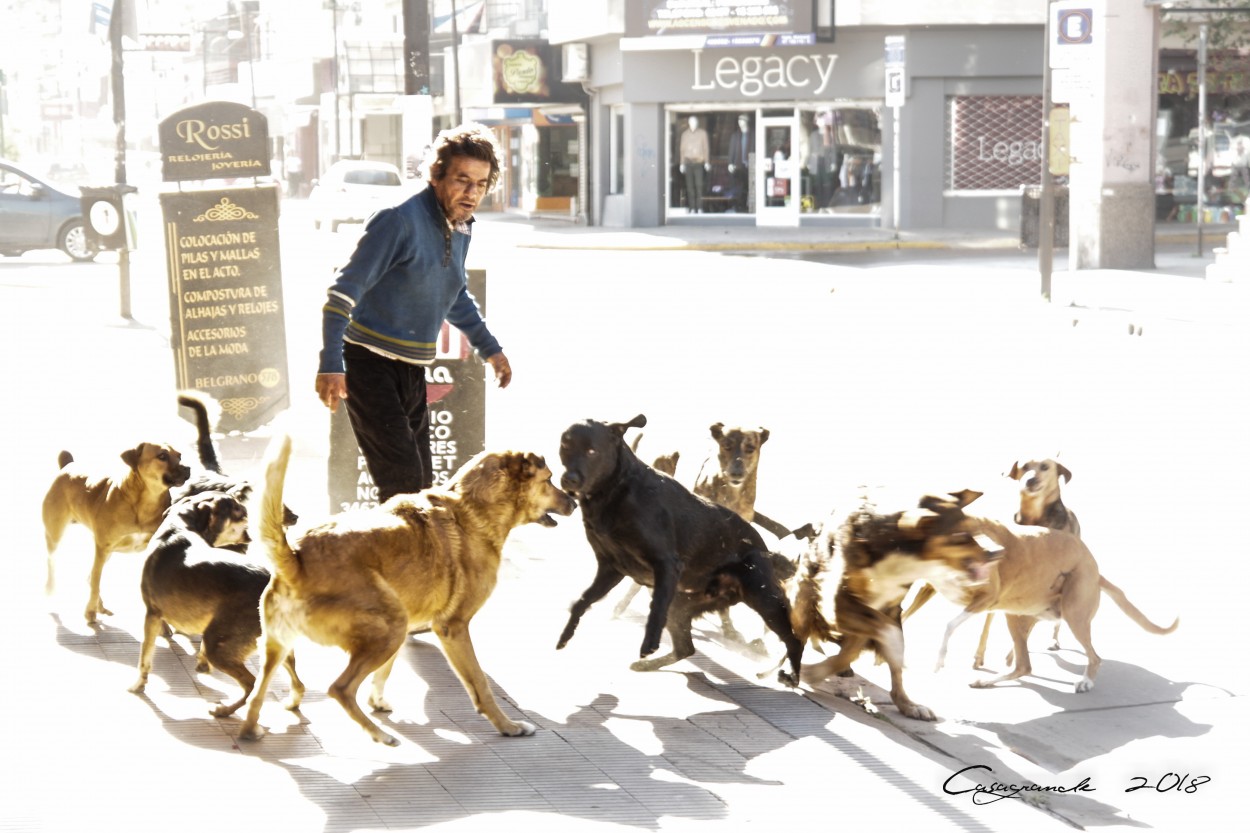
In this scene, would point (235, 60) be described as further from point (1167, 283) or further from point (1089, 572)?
point (1089, 572)

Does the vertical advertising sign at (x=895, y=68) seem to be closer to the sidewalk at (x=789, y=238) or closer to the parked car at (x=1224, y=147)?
the sidewalk at (x=789, y=238)

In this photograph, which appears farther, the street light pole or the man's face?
the street light pole

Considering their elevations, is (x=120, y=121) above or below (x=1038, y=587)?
above

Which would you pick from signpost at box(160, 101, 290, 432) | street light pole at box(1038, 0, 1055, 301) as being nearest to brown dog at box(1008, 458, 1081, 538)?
signpost at box(160, 101, 290, 432)

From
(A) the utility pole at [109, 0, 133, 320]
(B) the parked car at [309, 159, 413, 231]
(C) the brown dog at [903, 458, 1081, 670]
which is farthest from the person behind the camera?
(B) the parked car at [309, 159, 413, 231]

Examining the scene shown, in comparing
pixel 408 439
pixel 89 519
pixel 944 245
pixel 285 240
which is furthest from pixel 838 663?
pixel 285 240

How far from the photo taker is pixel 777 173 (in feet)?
124

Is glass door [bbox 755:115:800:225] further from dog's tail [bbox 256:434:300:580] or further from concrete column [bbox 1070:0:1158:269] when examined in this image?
dog's tail [bbox 256:434:300:580]

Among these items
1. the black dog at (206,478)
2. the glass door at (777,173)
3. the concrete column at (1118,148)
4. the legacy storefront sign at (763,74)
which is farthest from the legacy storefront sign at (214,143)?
the glass door at (777,173)

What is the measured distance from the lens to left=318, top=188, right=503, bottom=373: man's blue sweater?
19.1 feet

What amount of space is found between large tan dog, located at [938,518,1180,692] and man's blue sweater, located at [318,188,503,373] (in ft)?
7.23

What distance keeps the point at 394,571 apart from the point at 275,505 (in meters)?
0.50

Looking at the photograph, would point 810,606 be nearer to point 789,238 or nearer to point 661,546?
point 661,546

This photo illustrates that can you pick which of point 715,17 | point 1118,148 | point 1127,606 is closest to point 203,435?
point 1127,606
